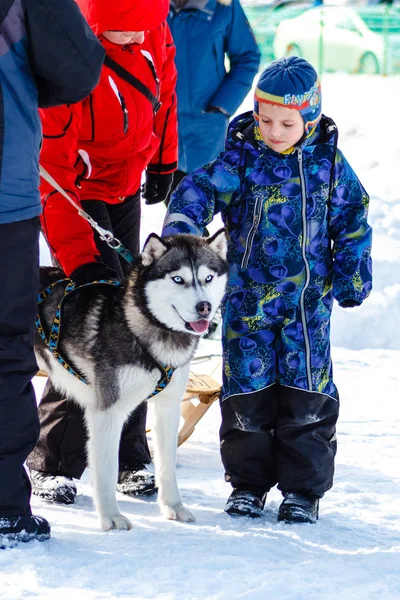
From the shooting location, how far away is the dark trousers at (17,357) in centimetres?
252

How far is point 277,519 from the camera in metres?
3.23

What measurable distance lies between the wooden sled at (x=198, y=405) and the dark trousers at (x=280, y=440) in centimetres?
72

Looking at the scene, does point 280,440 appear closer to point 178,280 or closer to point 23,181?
point 178,280

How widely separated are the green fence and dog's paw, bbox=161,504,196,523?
33.2 feet

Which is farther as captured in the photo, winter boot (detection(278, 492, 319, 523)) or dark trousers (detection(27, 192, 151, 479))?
dark trousers (detection(27, 192, 151, 479))

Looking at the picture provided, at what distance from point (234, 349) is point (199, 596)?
3.58ft

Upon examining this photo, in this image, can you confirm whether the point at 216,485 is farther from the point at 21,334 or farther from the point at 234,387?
the point at 21,334

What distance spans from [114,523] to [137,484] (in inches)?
20.1

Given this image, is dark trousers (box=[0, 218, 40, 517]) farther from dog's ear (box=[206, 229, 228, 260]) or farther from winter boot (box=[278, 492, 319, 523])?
winter boot (box=[278, 492, 319, 523])

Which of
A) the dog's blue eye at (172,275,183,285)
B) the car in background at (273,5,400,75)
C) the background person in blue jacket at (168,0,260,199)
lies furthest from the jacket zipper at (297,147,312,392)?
the car in background at (273,5,400,75)

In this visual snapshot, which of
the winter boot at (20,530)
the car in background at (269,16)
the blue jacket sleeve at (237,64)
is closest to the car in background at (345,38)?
the car in background at (269,16)

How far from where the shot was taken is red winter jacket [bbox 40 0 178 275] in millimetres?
3188

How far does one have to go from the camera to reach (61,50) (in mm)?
2438

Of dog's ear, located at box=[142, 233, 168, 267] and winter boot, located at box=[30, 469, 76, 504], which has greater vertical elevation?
dog's ear, located at box=[142, 233, 168, 267]
